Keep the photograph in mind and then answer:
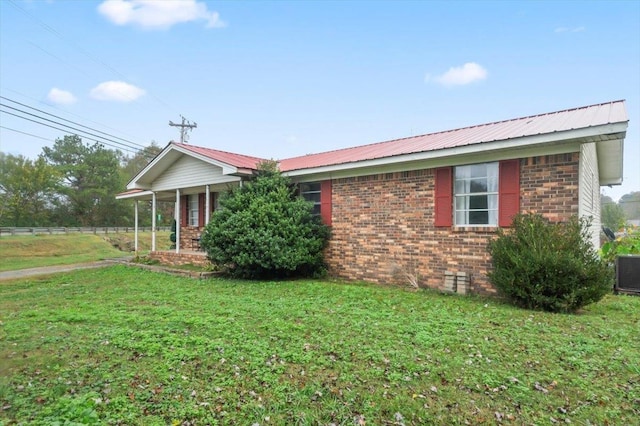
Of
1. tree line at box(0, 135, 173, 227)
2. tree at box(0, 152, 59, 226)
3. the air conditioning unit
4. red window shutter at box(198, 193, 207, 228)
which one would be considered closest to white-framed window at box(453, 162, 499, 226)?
the air conditioning unit

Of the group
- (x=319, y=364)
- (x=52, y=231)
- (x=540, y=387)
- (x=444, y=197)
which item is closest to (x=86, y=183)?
(x=52, y=231)

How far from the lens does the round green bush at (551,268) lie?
215 inches

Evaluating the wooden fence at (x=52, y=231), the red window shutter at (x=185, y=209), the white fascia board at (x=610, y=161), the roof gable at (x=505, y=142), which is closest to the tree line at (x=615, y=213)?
the white fascia board at (x=610, y=161)

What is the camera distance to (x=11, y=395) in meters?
2.93

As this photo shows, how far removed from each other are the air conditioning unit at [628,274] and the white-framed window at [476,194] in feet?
Result: 10.9

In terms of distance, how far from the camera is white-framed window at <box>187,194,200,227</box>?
14.9 m

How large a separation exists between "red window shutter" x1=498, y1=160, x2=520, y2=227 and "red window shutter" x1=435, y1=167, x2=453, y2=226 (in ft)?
3.21

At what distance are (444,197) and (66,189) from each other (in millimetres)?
45565

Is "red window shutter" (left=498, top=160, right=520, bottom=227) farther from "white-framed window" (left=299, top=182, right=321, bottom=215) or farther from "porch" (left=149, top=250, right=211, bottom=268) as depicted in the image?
"porch" (left=149, top=250, right=211, bottom=268)

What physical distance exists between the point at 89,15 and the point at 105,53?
4.50 meters

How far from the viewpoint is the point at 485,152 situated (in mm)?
6980

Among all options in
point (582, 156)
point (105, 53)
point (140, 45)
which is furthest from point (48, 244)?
point (582, 156)

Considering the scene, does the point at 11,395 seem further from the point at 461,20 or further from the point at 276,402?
the point at 461,20

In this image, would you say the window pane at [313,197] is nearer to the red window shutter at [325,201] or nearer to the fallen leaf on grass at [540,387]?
the red window shutter at [325,201]
